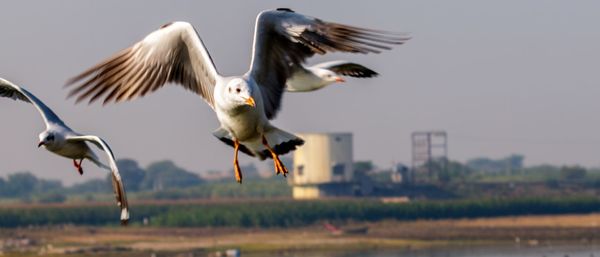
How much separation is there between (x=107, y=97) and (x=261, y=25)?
2.26 metres

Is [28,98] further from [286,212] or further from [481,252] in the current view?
[286,212]

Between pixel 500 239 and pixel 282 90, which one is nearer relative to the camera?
pixel 282 90

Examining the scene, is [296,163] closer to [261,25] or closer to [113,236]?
[113,236]

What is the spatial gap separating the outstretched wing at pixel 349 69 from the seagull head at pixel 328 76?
1.24 m

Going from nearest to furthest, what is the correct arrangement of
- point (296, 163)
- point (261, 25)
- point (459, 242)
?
1. point (261, 25)
2. point (459, 242)
3. point (296, 163)

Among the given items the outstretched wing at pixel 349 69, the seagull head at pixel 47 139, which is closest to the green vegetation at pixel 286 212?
the outstretched wing at pixel 349 69

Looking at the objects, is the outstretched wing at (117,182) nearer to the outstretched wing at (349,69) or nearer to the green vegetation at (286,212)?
the outstretched wing at (349,69)

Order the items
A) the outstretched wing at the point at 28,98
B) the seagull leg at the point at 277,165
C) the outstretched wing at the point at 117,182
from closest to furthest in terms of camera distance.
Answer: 1. the outstretched wing at the point at 117,182
2. the seagull leg at the point at 277,165
3. the outstretched wing at the point at 28,98

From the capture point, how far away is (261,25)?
783 inches

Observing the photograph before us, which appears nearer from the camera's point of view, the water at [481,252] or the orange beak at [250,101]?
the orange beak at [250,101]

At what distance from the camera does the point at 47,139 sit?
784 inches

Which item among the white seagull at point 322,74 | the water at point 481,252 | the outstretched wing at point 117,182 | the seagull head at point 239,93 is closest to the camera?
the outstretched wing at point 117,182

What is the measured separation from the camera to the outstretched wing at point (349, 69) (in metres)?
26.2

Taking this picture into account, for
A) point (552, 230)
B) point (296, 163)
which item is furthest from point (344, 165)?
point (552, 230)
